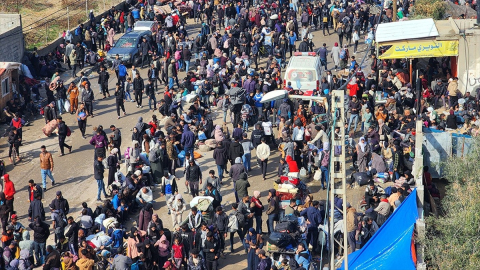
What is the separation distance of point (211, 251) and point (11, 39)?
57.8 ft

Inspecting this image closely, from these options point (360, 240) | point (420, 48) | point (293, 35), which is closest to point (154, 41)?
point (293, 35)

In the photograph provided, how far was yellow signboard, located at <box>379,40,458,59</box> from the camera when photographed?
26672 mm

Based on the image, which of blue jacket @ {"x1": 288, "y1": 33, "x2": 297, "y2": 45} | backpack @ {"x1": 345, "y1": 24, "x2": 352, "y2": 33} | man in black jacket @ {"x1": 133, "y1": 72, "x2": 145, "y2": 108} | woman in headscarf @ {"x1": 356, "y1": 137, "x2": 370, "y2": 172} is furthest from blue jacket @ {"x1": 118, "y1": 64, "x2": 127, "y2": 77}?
woman in headscarf @ {"x1": 356, "y1": 137, "x2": 370, "y2": 172}

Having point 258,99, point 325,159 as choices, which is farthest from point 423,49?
point 325,159

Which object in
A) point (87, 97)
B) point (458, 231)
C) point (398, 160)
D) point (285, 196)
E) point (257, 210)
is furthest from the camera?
point (87, 97)

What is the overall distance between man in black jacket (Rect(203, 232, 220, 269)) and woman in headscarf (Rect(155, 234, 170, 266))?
78 cm

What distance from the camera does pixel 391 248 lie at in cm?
1595

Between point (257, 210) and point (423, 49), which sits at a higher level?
point (423, 49)

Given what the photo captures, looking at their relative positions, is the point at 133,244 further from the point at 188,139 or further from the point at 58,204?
the point at 188,139

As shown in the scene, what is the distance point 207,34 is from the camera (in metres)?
34.2

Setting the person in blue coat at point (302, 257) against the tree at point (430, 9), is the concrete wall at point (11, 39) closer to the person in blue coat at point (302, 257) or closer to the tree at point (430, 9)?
the tree at point (430, 9)

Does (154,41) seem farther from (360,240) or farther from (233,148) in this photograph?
(360,240)

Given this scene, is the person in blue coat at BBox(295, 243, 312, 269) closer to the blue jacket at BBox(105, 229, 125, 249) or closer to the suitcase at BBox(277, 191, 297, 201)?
the suitcase at BBox(277, 191, 297, 201)

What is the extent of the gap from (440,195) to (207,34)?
16.7 meters
